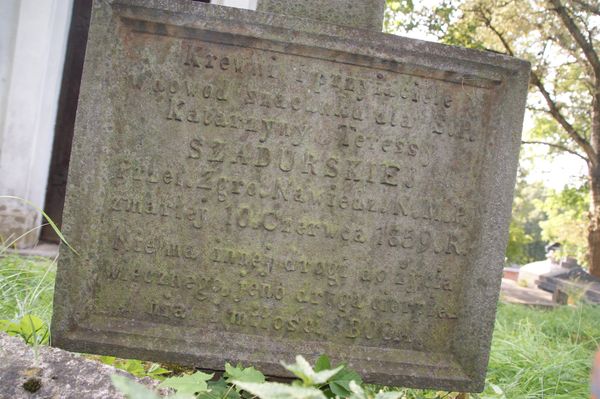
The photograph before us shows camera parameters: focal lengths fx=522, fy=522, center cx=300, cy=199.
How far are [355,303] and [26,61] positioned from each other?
4.09 meters

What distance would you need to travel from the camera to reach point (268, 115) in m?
2.00

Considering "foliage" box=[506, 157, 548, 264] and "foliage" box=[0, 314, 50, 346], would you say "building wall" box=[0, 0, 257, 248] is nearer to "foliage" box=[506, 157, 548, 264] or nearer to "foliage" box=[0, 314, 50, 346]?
"foliage" box=[0, 314, 50, 346]

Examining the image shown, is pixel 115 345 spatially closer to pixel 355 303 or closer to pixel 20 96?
pixel 355 303

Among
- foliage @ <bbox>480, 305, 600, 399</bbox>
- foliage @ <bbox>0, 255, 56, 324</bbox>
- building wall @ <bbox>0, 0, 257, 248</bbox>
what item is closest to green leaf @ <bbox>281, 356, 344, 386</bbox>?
foliage @ <bbox>0, 255, 56, 324</bbox>

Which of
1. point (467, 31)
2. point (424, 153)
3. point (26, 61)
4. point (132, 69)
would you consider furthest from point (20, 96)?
point (467, 31)

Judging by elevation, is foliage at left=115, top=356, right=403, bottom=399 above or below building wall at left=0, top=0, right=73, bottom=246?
below

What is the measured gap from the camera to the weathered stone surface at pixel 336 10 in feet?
6.84

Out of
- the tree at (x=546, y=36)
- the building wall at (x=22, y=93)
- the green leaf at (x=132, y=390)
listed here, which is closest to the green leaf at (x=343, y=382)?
the green leaf at (x=132, y=390)

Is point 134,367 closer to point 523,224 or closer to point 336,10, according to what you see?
point 336,10

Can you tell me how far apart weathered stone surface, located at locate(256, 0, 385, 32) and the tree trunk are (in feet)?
33.8

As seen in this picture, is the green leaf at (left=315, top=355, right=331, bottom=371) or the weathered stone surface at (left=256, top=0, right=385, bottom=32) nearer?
the green leaf at (left=315, top=355, right=331, bottom=371)

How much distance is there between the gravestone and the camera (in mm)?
1943

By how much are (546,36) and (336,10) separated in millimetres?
10529

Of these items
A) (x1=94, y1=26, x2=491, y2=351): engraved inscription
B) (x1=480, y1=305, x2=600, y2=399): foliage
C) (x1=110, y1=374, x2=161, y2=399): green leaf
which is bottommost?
(x1=480, y1=305, x2=600, y2=399): foliage
